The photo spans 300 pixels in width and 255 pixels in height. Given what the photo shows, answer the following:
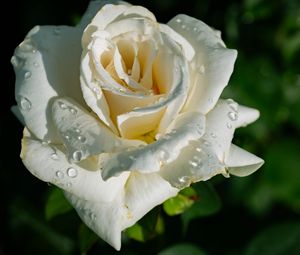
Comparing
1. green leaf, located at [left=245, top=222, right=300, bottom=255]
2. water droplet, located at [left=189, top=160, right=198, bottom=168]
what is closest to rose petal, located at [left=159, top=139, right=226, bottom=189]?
water droplet, located at [left=189, top=160, right=198, bottom=168]

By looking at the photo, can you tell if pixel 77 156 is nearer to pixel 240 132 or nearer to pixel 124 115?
pixel 124 115

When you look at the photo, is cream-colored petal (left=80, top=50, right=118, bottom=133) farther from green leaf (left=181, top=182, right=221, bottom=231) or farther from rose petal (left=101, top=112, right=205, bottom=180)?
green leaf (left=181, top=182, right=221, bottom=231)

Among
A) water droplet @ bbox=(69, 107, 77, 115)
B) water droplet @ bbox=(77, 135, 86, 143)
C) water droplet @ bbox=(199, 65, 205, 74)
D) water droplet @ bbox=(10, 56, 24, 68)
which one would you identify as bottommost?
water droplet @ bbox=(77, 135, 86, 143)

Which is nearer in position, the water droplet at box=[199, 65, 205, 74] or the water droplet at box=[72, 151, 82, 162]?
the water droplet at box=[72, 151, 82, 162]

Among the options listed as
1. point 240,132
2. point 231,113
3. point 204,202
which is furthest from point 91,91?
point 240,132

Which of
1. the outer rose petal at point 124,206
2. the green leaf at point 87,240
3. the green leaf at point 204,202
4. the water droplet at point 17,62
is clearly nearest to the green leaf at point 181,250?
the green leaf at point 204,202

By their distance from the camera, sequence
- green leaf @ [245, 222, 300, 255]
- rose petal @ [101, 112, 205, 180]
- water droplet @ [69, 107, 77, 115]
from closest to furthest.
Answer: rose petal @ [101, 112, 205, 180]
water droplet @ [69, 107, 77, 115]
green leaf @ [245, 222, 300, 255]

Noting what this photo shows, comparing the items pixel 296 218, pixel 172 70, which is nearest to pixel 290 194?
pixel 296 218
